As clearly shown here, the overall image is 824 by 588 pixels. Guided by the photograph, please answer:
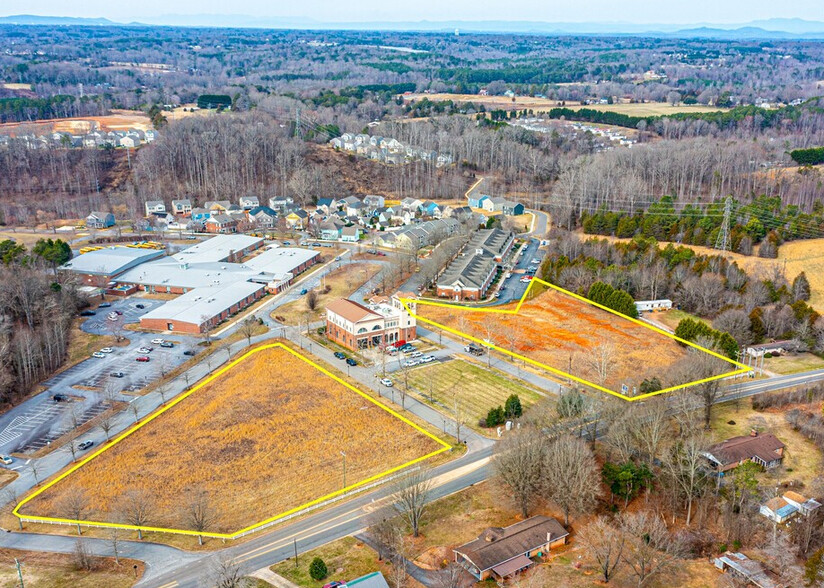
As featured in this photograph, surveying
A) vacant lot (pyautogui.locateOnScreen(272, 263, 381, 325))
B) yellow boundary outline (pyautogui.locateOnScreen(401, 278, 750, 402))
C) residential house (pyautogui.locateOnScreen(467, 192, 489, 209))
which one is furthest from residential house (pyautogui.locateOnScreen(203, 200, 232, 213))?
yellow boundary outline (pyautogui.locateOnScreen(401, 278, 750, 402))

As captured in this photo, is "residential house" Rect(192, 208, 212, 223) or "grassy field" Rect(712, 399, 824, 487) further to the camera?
"residential house" Rect(192, 208, 212, 223)

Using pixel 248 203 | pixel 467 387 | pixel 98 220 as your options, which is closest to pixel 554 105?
pixel 248 203

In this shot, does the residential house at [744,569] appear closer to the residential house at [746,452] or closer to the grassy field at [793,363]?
the residential house at [746,452]

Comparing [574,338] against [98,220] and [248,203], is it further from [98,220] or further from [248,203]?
[98,220]

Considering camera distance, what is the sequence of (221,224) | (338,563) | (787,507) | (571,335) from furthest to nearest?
(221,224), (571,335), (787,507), (338,563)

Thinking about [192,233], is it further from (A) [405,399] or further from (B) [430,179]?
(A) [405,399]

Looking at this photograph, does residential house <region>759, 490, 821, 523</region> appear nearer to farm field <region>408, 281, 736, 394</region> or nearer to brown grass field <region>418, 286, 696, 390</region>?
farm field <region>408, 281, 736, 394</region>
